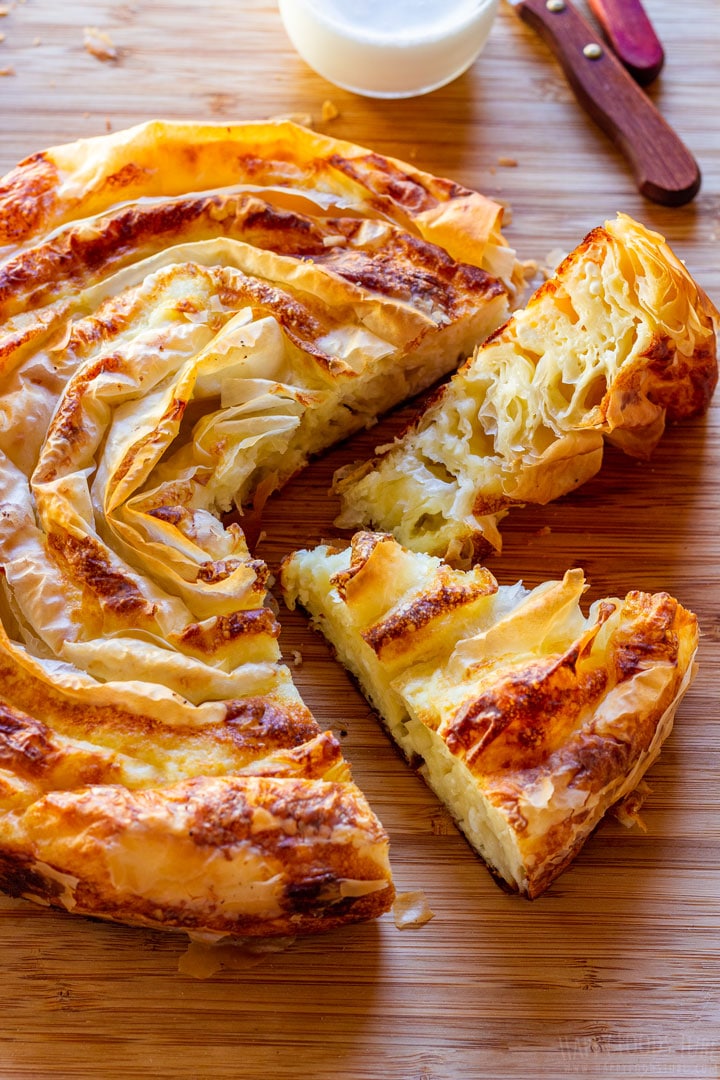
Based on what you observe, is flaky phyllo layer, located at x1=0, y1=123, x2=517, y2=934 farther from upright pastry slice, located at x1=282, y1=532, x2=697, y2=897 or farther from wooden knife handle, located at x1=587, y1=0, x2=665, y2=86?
wooden knife handle, located at x1=587, y1=0, x2=665, y2=86

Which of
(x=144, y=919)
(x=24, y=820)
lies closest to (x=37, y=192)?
(x=24, y=820)

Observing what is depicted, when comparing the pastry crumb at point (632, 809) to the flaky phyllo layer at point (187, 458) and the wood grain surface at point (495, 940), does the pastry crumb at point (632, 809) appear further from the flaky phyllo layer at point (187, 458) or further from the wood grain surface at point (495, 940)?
the flaky phyllo layer at point (187, 458)

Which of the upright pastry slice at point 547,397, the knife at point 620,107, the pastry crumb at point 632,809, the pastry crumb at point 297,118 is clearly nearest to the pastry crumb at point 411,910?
the pastry crumb at point 632,809

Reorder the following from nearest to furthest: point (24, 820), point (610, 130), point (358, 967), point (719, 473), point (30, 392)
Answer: point (24, 820) → point (358, 967) → point (30, 392) → point (719, 473) → point (610, 130)

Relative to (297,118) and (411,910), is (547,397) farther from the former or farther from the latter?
(297,118)

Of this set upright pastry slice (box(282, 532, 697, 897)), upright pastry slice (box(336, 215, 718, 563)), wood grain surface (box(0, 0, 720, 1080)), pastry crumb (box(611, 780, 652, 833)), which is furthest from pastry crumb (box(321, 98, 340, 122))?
pastry crumb (box(611, 780, 652, 833))

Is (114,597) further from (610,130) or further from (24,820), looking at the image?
(610,130)
